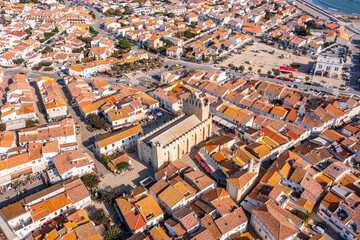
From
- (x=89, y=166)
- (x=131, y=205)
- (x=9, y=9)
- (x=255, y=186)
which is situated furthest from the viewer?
(x=9, y=9)

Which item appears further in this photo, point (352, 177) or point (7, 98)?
point (7, 98)

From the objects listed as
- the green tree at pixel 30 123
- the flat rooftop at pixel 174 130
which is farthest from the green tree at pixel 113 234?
the green tree at pixel 30 123

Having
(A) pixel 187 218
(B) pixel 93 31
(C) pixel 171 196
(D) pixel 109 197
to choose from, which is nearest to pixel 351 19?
→ (B) pixel 93 31

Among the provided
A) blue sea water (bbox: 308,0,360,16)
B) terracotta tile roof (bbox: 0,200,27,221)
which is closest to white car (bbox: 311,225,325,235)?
terracotta tile roof (bbox: 0,200,27,221)

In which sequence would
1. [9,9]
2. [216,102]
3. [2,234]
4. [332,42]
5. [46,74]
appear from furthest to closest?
[9,9] < [332,42] < [46,74] < [216,102] < [2,234]

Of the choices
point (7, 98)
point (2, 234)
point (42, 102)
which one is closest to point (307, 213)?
point (2, 234)

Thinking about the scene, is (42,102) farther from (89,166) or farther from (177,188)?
(177,188)

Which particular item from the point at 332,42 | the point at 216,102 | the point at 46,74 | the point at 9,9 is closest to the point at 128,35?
the point at 46,74
